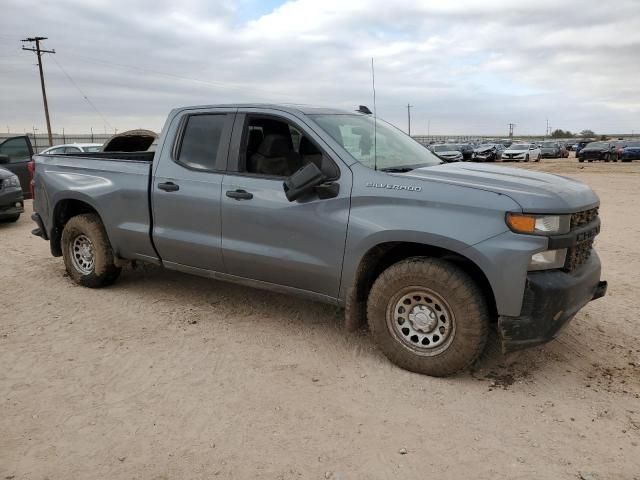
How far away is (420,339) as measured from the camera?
12.3 feet

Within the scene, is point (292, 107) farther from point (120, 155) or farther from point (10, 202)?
point (10, 202)

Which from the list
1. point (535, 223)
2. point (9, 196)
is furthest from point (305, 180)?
point (9, 196)

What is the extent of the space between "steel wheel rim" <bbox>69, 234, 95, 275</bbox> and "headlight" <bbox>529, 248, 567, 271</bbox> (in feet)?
14.7

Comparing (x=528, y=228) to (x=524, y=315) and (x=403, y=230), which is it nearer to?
(x=524, y=315)

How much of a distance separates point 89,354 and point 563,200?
3551 millimetres

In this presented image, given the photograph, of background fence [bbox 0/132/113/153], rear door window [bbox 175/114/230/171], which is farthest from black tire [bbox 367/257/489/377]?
background fence [bbox 0/132/113/153]

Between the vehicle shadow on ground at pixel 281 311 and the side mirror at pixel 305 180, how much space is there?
1302 mm

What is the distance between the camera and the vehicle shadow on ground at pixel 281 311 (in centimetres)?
392

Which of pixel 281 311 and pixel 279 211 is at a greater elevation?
pixel 279 211

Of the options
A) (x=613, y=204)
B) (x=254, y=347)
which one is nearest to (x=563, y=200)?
(x=254, y=347)

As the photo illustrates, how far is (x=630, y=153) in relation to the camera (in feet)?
121

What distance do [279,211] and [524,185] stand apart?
1.77 m

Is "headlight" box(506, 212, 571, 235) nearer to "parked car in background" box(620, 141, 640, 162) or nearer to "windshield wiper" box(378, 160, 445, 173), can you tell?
"windshield wiper" box(378, 160, 445, 173)

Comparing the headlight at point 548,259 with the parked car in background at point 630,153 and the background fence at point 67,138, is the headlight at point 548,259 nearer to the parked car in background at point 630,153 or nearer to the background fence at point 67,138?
the parked car in background at point 630,153
